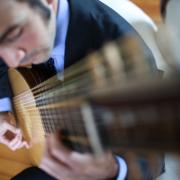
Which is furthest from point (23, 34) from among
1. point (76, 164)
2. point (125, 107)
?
point (125, 107)

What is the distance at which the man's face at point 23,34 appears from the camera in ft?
1.56

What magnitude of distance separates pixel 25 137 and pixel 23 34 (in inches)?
11.8

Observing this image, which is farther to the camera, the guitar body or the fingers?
the fingers

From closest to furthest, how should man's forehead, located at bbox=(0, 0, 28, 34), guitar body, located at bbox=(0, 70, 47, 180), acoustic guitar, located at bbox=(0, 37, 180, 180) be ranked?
1. acoustic guitar, located at bbox=(0, 37, 180, 180)
2. man's forehead, located at bbox=(0, 0, 28, 34)
3. guitar body, located at bbox=(0, 70, 47, 180)

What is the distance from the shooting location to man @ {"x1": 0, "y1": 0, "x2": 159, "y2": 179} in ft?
1.64

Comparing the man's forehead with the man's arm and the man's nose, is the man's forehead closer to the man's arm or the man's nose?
the man's nose

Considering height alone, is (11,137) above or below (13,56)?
below

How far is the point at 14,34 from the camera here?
506mm

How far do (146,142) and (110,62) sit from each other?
7cm

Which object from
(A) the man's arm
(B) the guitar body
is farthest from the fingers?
(A) the man's arm

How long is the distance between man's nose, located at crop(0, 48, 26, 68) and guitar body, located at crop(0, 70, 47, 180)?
0.07 m

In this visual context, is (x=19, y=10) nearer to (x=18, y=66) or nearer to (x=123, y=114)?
(x=18, y=66)

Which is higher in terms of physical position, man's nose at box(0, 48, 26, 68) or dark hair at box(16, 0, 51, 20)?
dark hair at box(16, 0, 51, 20)

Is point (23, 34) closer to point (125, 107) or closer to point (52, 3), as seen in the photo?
point (52, 3)
